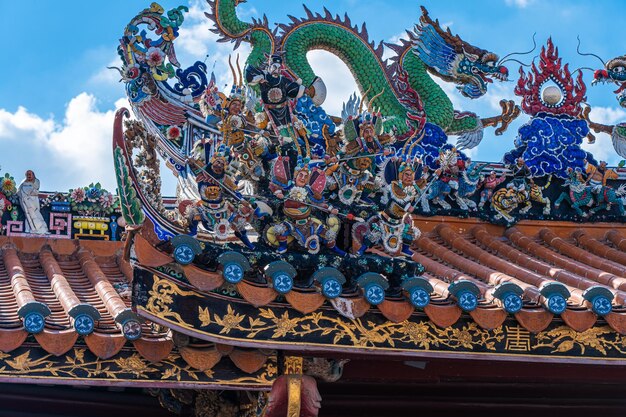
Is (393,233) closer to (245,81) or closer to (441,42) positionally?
(245,81)

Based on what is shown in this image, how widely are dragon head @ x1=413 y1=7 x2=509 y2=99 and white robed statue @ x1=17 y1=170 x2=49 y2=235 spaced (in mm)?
3673

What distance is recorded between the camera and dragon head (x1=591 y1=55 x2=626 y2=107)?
1125 centimetres

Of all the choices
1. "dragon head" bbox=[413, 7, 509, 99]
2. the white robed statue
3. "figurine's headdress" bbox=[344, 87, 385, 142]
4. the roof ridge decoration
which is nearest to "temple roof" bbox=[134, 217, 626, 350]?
the roof ridge decoration

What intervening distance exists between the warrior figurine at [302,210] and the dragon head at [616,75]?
4.05m

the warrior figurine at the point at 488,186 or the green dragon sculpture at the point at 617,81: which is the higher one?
the green dragon sculpture at the point at 617,81

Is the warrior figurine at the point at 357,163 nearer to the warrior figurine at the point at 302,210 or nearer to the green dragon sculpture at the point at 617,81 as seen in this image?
the warrior figurine at the point at 302,210

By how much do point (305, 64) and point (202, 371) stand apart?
3.93 metres

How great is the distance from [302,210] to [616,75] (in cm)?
445

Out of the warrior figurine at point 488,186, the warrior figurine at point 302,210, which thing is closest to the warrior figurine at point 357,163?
the warrior figurine at point 302,210

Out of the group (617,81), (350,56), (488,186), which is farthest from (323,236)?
(617,81)

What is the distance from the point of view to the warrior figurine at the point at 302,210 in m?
8.02

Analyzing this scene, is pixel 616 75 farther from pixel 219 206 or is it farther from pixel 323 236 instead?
pixel 219 206

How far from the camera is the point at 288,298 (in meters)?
7.59

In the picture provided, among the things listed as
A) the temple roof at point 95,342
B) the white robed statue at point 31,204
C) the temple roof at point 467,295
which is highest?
the white robed statue at point 31,204
